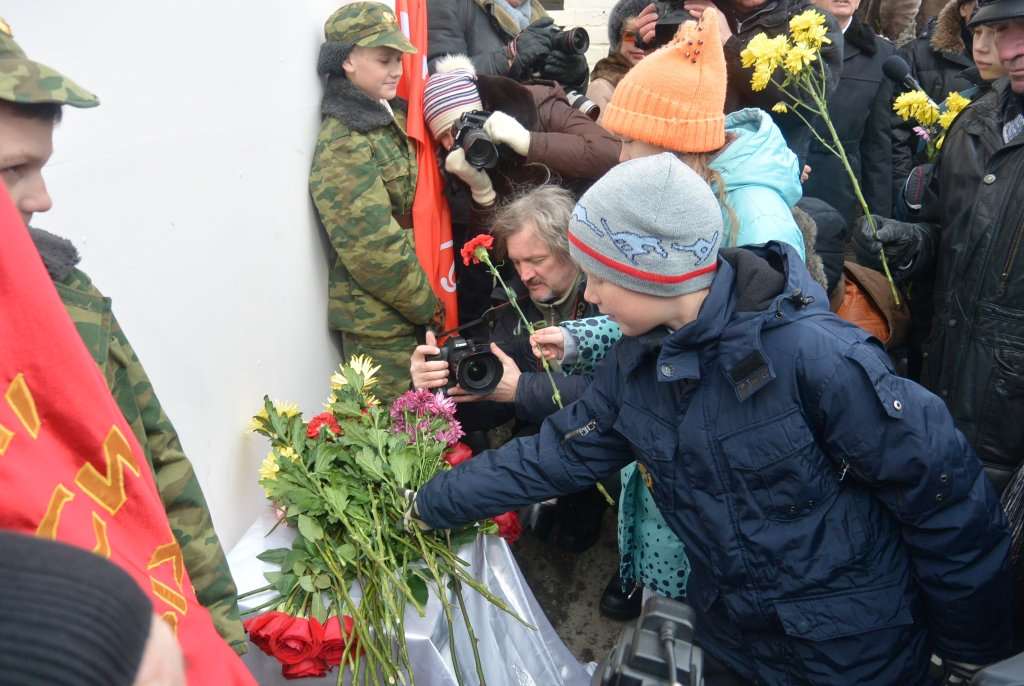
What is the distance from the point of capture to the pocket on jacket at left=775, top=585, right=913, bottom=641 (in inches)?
53.8

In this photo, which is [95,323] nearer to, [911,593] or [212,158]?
[212,158]

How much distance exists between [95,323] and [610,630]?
211 centimetres

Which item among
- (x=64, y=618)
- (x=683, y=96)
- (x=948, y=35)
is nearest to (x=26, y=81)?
(x=64, y=618)

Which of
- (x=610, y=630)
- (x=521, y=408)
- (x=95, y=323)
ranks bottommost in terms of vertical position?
(x=610, y=630)

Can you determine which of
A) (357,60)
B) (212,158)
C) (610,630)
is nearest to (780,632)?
(610,630)

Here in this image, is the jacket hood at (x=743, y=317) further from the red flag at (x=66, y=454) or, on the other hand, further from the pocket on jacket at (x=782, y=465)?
the red flag at (x=66, y=454)

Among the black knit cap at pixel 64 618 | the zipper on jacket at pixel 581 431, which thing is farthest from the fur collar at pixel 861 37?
the black knit cap at pixel 64 618

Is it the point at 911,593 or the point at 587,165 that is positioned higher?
the point at 587,165

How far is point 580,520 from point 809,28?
6.43 feet

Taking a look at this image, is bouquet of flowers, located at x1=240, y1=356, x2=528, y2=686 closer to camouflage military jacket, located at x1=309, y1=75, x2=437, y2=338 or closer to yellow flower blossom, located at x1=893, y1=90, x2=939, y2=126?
camouflage military jacket, located at x1=309, y1=75, x2=437, y2=338

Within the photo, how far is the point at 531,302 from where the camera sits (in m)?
2.65

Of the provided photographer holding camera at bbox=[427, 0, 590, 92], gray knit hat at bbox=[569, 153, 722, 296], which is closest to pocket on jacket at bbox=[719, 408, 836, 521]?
gray knit hat at bbox=[569, 153, 722, 296]

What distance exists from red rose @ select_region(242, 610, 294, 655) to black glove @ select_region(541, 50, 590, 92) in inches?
108

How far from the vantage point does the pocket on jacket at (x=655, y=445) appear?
1.46 m
